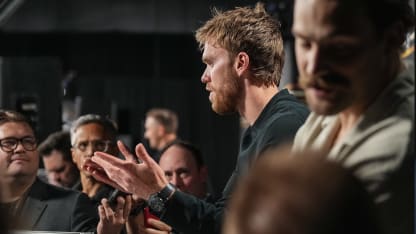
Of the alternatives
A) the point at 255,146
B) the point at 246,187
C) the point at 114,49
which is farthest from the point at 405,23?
the point at 114,49

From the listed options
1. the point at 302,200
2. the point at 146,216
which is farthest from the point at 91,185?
the point at 302,200

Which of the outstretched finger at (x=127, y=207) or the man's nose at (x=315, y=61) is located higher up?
the man's nose at (x=315, y=61)

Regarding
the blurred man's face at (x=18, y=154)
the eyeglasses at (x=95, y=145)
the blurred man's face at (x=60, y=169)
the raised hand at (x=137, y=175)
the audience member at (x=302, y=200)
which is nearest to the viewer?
the audience member at (x=302, y=200)

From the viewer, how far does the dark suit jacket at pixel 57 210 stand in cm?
412

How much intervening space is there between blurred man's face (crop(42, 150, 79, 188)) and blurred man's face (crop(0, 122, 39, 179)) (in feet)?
6.44

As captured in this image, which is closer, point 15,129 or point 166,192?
point 166,192

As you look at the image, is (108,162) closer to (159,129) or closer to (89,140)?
(89,140)

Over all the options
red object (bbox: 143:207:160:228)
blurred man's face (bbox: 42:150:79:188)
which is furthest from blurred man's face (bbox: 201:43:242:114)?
blurred man's face (bbox: 42:150:79:188)

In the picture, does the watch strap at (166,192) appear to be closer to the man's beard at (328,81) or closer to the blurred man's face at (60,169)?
the man's beard at (328,81)

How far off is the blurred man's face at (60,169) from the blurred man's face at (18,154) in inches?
77.3

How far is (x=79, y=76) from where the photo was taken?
15.4m

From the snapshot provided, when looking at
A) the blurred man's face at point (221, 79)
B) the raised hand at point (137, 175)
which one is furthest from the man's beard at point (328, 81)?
the blurred man's face at point (221, 79)

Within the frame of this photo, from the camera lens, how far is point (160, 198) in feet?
9.12

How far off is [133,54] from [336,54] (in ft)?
44.1
